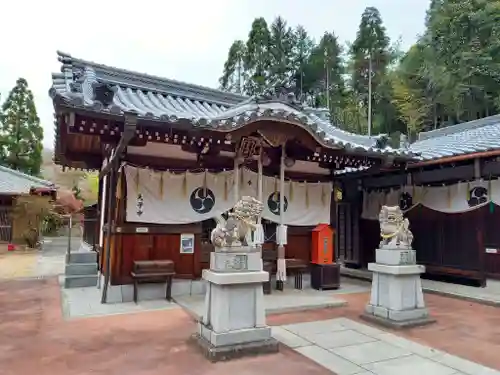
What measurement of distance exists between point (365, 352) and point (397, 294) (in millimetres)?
1436

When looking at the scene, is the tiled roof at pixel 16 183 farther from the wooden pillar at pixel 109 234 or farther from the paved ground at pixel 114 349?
the paved ground at pixel 114 349

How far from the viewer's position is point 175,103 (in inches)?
348

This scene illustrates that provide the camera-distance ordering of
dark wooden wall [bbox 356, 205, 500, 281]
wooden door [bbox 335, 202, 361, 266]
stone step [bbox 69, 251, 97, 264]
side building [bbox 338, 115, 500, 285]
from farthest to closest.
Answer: wooden door [bbox 335, 202, 361, 266], stone step [bbox 69, 251, 97, 264], dark wooden wall [bbox 356, 205, 500, 281], side building [bbox 338, 115, 500, 285]

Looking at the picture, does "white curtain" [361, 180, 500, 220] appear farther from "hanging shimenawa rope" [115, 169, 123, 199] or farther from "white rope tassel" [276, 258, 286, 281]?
"hanging shimenawa rope" [115, 169, 123, 199]

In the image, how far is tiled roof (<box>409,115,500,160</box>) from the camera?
329 inches

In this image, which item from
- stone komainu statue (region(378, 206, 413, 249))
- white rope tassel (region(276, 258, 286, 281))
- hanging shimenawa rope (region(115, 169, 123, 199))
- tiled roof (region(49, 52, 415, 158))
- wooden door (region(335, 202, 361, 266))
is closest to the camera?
stone komainu statue (region(378, 206, 413, 249))

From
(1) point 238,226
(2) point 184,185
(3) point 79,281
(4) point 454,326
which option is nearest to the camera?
(1) point 238,226

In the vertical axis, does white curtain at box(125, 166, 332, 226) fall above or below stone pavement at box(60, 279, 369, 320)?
above

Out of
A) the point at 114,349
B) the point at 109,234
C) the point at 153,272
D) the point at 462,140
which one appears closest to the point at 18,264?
the point at 109,234

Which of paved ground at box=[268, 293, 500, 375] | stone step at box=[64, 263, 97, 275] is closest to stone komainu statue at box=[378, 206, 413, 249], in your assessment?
paved ground at box=[268, 293, 500, 375]

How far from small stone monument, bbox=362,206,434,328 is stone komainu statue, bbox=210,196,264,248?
7.52ft

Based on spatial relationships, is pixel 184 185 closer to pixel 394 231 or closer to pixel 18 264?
pixel 394 231

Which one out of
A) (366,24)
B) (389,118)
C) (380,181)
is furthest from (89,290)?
(366,24)

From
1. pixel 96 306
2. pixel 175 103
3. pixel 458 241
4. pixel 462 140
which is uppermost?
pixel 175 103
